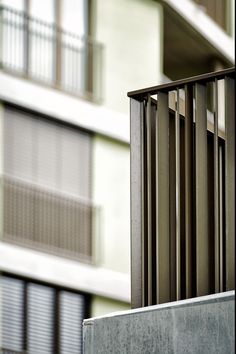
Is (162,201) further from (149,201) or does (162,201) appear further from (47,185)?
(47,185)

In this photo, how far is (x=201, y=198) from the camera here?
10281 mm

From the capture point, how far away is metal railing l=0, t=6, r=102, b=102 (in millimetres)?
35031

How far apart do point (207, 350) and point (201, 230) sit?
3.13ft

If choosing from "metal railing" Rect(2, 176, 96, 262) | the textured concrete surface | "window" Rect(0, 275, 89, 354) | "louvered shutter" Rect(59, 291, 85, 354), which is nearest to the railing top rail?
the textured concrete surface

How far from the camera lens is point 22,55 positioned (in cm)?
3522

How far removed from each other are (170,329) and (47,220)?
24.6m

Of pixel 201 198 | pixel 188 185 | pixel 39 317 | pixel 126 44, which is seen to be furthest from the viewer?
pixel 126 44

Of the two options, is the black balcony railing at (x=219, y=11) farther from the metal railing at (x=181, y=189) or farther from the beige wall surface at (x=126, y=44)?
the metal railing at (x=181, y=189)

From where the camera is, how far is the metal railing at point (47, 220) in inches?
1324

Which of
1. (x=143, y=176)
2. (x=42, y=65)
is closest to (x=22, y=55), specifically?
(x=42, y=65)

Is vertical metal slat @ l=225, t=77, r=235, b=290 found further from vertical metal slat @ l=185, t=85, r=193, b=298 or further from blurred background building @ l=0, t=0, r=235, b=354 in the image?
blurred background building @ l=0, t=0, r=235, b=354

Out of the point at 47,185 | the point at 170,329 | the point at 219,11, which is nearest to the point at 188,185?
the point at 170,329

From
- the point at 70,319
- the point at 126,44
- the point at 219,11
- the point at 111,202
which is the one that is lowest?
the point at 70,319

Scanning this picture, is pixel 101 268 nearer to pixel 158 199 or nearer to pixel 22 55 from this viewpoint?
pixel 22 55
